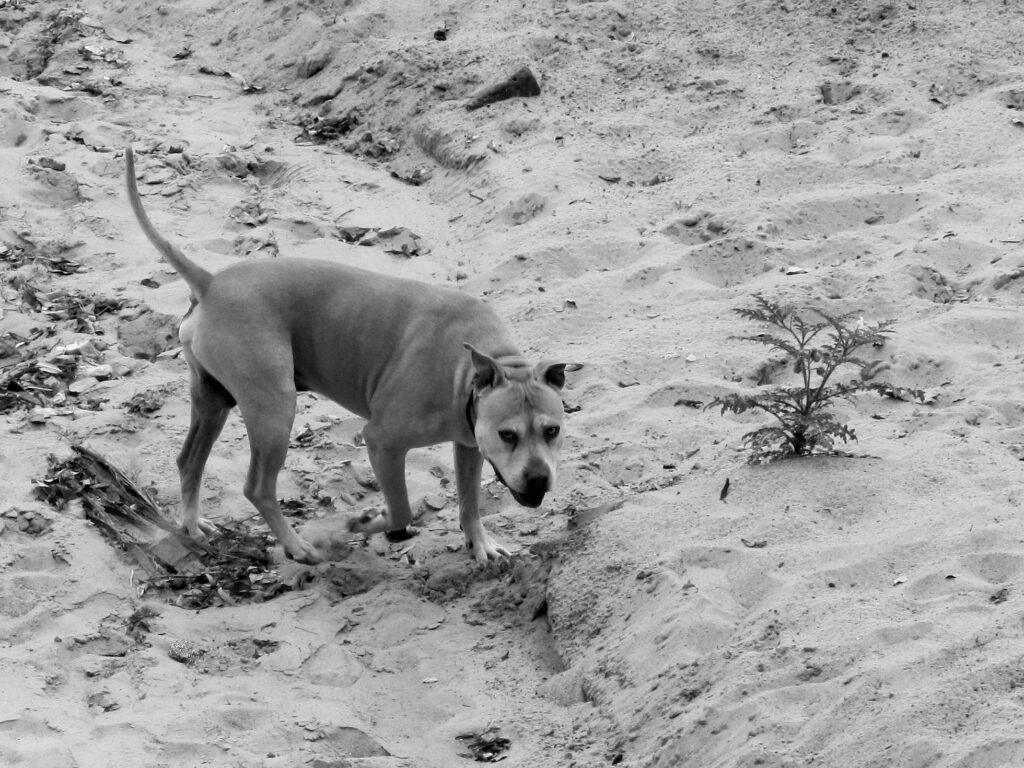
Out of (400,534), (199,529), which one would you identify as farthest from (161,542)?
(400,534)

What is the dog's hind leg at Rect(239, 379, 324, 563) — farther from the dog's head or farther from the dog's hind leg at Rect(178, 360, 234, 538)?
the dog's head

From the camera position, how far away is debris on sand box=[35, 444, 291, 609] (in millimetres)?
5949

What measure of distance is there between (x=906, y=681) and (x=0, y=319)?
5607mm

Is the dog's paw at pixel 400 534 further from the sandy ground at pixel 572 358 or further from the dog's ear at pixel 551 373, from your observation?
Answer: the dog's ear at pixel 551 373

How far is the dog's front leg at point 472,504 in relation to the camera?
20.2 feet

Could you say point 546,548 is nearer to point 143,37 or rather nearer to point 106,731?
point 106,731

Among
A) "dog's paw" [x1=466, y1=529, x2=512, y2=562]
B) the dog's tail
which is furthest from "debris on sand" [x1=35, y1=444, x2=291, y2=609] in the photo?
the dog's tail

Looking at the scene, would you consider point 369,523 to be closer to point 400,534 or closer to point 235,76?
point 400,534

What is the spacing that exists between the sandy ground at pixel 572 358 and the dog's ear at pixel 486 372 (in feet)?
2.36

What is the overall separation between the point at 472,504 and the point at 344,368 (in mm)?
850

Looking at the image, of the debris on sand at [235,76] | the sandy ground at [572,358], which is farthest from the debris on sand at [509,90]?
the debris on sand at [235,76]

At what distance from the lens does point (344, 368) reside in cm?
634

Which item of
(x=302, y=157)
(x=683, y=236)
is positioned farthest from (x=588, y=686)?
(x=302, y=157)

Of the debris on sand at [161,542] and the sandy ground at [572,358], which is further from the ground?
the sandy ground at [572,358]
